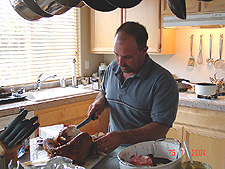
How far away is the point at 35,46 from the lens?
323 centimetres

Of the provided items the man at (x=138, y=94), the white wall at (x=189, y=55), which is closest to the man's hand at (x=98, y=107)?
the man at (x=138, y=94)

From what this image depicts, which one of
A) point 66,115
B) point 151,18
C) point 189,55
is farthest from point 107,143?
point 189,55

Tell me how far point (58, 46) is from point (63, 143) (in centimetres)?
240

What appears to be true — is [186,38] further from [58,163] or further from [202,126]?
[58,163]

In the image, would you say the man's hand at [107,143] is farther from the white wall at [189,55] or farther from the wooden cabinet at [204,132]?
the white wall at [189,55]

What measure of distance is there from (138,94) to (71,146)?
574mm

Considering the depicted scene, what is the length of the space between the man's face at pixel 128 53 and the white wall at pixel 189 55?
1.76 m

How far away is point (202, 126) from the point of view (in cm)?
254

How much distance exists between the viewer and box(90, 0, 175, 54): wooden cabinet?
3.14 m

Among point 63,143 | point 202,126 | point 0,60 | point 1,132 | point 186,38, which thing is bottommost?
point 202,126

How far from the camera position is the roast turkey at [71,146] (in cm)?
117

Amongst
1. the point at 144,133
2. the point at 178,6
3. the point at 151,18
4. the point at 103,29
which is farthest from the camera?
the point at 103,29

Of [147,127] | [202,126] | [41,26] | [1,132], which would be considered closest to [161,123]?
[147,127]

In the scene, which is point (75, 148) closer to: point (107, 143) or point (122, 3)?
point (107, 143)
